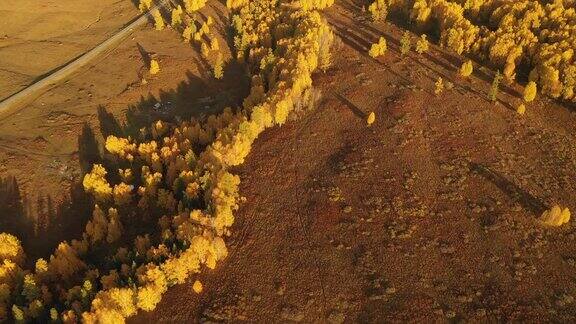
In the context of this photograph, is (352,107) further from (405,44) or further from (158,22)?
(158,22)

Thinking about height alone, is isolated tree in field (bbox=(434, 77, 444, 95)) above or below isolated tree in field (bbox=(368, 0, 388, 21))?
below

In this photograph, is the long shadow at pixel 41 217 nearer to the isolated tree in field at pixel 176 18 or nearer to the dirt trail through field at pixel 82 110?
the dirt trail through field at pixel 82 110

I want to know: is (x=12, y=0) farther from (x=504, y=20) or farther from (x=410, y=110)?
(x=504, y=20)

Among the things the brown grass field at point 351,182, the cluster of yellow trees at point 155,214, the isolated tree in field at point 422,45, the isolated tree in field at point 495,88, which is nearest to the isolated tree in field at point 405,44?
the brown grass field at point 351,182

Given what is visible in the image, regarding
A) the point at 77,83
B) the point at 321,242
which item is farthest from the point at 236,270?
the point at 77,83

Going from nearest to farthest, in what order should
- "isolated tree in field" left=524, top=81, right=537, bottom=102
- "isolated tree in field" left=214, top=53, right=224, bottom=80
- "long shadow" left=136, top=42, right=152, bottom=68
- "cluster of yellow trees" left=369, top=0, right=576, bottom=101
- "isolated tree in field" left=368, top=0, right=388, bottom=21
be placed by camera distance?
"isolated tree in field" left=524, top=81, right=537, bottom=102 → "cluster of yellow trees" left=369, top=0, right=576, bottom=101 → "isolated tree in field" left=214, top=53, right=224, bottom=80 → "long shadow" left=136, top=42, right=152, bottom=68 → "isolated tree in field" left=368, top=0, right=388, bottom=21

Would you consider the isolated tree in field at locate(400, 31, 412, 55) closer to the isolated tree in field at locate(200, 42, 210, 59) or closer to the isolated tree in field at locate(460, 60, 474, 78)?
the isolated tree in field at locate(460, 60, 474, 78)

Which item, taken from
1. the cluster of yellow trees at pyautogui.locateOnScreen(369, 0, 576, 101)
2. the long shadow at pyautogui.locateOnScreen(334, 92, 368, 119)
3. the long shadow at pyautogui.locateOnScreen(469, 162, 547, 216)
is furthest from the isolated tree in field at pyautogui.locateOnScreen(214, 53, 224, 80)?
the long shadow at pyautogui.locateOnScreen(469, 162, 547, 216)

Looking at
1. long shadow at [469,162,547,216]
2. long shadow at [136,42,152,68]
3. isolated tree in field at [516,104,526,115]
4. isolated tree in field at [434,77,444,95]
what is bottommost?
long shadow at [469,162,547,216]
